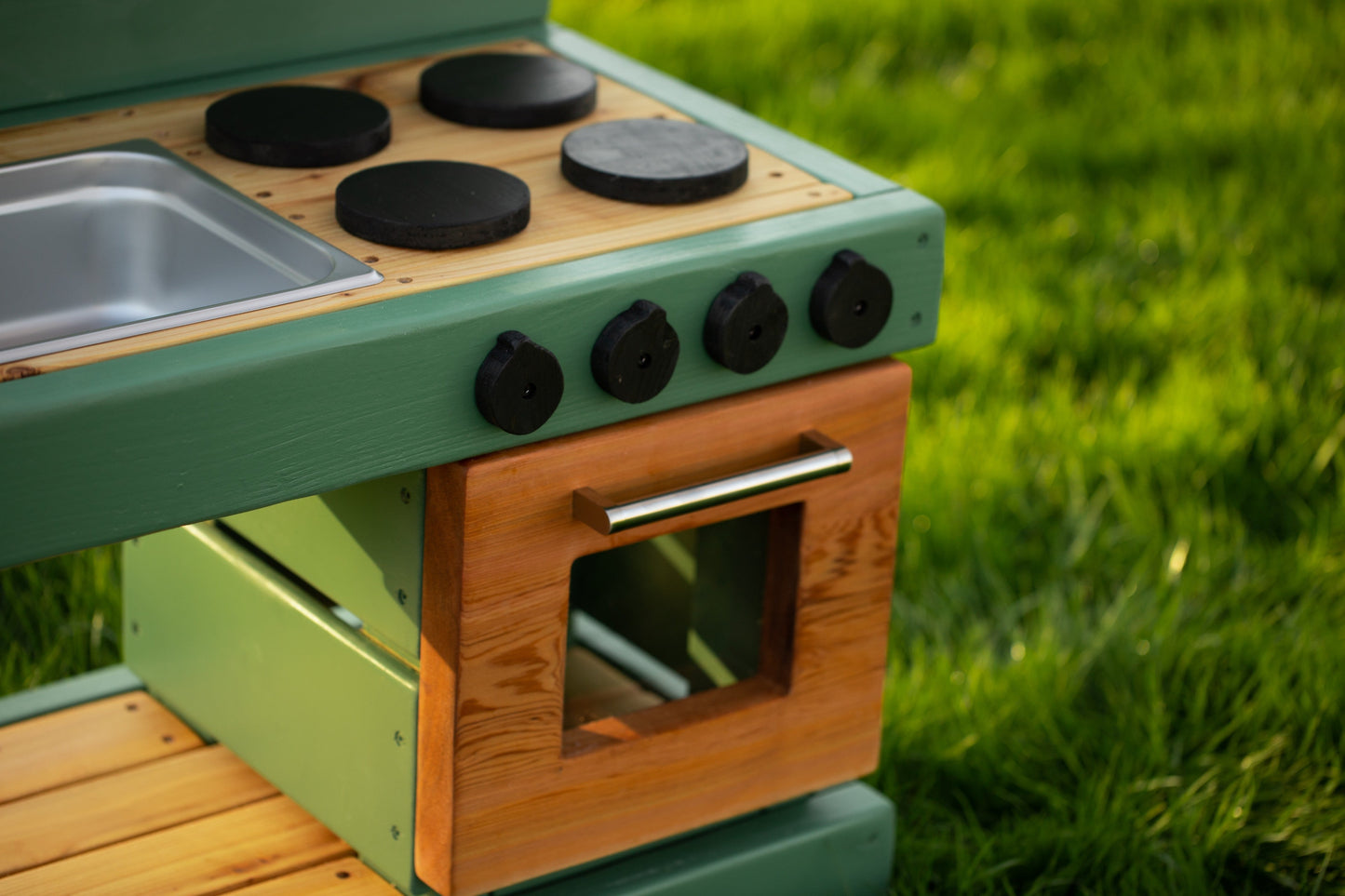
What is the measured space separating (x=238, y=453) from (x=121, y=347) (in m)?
0.11

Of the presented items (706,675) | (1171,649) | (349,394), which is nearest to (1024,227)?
(1171,649)

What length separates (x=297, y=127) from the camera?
5.42ft

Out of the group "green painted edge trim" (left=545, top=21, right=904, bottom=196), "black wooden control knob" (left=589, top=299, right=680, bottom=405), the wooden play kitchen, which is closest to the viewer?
the wooden play kitchen

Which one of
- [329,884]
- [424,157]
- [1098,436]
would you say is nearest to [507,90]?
[424,157]

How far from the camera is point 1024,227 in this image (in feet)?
10.8

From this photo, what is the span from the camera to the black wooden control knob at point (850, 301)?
155cm

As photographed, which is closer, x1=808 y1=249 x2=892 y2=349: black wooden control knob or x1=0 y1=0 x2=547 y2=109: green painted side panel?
x1=808 y1=249 x2=892 y2=349: black wooden control knob

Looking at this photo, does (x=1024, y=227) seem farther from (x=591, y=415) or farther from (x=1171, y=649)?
(x=591, y=415)

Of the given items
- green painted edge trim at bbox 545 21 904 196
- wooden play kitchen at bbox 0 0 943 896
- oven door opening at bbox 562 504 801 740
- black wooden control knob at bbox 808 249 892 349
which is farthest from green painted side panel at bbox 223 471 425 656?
green painted edge trim at bbox 545 21 904 196

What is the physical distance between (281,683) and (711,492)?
507mm

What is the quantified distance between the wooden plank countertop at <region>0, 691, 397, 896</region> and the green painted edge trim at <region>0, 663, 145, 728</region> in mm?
13

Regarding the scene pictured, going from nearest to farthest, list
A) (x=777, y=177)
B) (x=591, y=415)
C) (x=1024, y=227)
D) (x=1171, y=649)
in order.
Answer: (x=591, y=415) → (x=777, y=177) → (x=1171, y=649) → (x=1024, y=227)

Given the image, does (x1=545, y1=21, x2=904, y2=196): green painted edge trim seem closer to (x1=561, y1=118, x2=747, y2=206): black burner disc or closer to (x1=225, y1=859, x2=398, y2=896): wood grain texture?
(x1=561, y1=118, x2=747, y2=206): black burner disc

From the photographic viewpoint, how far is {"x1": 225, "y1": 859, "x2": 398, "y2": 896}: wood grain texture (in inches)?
66.9
